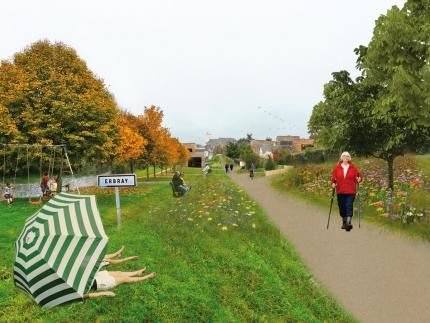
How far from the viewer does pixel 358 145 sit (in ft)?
39.5

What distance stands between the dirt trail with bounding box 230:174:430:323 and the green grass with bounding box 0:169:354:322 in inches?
18.9

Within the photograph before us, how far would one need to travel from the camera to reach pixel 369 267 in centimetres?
856

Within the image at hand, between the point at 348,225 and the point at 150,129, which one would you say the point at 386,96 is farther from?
the point at 150,129

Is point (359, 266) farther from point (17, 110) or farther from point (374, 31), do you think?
point (17, 110)

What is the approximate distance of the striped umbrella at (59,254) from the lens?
454cm

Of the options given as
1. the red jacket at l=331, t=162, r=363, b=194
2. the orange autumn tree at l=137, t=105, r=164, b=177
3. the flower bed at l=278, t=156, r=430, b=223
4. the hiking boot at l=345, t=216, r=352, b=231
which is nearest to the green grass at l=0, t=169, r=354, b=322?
the hiking boot at l=345, t=216, r=352, b=231

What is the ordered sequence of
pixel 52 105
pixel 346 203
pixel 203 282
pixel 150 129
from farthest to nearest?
pixel 150 129 → pixel 52 105 → pixel 203 282 → pixel 346 203

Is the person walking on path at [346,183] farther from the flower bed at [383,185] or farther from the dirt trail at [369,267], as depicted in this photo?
the flower bed at [383,185]

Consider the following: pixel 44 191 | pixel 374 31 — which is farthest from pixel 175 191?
pixel 374 31

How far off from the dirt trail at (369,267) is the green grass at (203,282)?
0.48m

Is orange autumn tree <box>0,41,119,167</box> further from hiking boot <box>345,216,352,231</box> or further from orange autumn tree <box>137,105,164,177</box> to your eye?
hiking boot <box>345,216,352,231</box>

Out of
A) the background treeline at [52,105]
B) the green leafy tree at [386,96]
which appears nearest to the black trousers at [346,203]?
the green leafy tree at [386,96]

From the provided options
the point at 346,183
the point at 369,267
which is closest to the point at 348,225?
the point at 346,183

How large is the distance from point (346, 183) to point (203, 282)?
12.8ft
